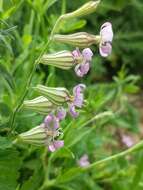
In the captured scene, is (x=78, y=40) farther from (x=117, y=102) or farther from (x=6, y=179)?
(x=117, y=102)

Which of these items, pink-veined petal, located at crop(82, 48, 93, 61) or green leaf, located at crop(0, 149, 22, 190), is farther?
green leaf, located at crop(0, 149, 22, 190)

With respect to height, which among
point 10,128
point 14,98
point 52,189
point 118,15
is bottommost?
point 118,15

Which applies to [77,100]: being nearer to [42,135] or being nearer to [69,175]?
[42,135]

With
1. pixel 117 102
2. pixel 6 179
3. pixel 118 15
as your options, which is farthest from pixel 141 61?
pixel 6 179

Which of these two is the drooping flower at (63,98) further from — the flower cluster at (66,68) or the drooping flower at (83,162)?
the drooping flower at (83,162)

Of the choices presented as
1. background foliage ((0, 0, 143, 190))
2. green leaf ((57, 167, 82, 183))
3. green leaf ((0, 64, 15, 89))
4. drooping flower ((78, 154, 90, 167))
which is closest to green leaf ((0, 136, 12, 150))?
background foliage ((0, 0, 143, 190))

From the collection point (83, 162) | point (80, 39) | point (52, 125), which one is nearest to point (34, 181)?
point (83, 162)

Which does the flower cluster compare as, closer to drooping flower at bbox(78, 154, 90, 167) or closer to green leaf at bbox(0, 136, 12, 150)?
green leaf at bbox(0, 136, 12, 150)
